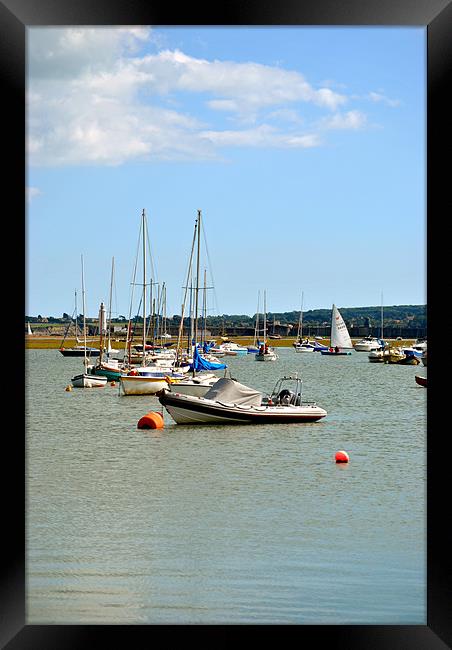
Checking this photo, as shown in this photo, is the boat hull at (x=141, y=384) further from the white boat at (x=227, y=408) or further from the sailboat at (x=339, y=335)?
the sailboat at (x=339, y=335)

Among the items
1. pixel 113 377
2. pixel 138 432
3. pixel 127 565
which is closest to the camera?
pixel 127 565

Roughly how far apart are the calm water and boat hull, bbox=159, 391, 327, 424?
0.59 ft

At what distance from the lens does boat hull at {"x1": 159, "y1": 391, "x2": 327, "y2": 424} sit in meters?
14.7

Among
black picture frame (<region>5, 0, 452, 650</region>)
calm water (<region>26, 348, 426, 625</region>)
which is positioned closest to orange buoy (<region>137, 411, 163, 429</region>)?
calm water (<region>26, 348, 426, 625</region>)

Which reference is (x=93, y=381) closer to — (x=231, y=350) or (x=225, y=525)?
(x=225, y=525)

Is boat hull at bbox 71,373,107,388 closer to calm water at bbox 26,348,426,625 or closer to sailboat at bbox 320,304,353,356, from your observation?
calm water at bbox 26,348,426,625

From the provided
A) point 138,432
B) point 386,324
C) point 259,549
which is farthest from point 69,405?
point 386,324

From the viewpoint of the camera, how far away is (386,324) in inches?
3103

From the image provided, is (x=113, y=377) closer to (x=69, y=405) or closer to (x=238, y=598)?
(x=69, y=405)

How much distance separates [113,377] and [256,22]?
23768 millimetres
